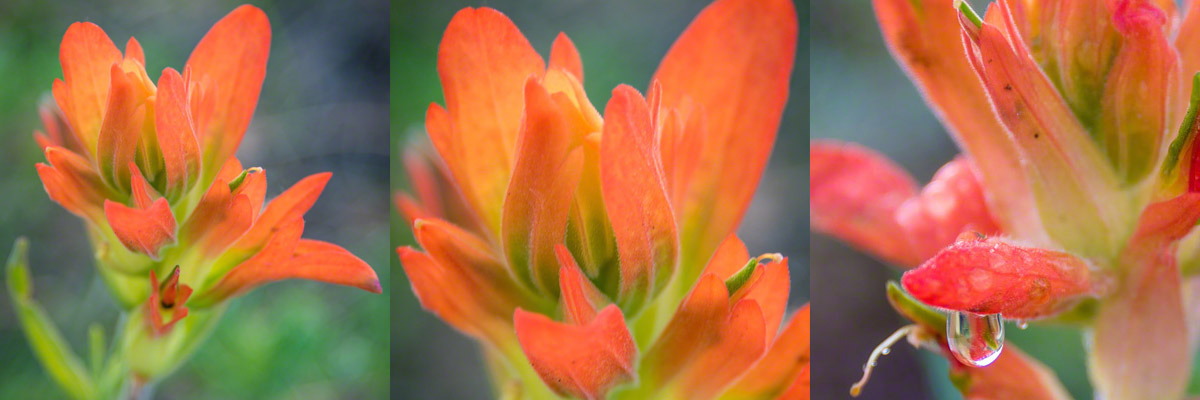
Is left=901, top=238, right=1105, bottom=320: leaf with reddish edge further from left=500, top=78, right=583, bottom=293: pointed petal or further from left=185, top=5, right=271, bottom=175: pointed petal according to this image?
left=185, top=5, right=271, bottom=175: pointed petal

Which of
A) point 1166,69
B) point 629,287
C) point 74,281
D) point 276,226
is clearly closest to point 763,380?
point 629,287

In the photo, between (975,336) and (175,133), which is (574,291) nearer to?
(975,336)

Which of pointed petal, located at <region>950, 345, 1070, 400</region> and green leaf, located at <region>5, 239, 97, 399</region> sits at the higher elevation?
pointed petal, located at <region>950, 345, 1070, 400</region>

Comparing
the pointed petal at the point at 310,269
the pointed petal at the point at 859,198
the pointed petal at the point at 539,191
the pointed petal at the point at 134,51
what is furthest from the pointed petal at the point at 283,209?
the pointed petal at the point at 859,198

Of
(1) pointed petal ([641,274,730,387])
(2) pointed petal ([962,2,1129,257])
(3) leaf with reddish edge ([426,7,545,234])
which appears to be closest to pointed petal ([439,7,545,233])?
(3) leaf with reddish edge ([426,7,545,234])

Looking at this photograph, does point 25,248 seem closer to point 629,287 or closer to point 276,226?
point 276,226

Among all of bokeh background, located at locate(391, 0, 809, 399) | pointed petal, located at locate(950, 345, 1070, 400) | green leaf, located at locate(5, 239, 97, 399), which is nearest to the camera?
pointed petal, located at locate(950, 345, 1070, 400)
